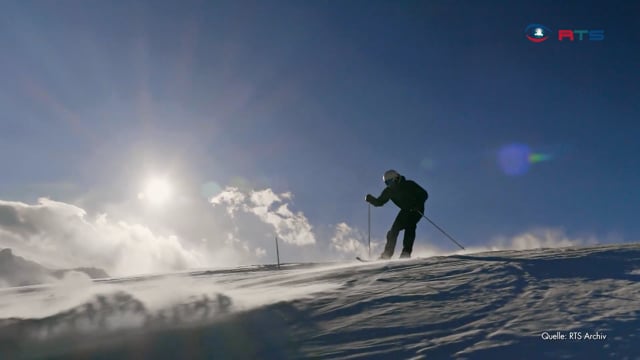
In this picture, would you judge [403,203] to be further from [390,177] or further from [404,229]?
[390,177]

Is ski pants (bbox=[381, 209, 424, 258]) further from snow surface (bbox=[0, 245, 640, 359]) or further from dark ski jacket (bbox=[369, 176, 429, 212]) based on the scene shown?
snow surface (bbox=[0, 245, 640, 359])

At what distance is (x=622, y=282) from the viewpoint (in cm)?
497

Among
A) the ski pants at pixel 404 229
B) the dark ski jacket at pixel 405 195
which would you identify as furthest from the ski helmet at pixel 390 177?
the ski pants at pixel 404 229

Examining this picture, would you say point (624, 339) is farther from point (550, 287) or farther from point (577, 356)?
point (550, 287)

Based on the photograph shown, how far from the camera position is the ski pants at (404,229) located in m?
12.3

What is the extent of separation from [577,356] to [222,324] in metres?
2.97

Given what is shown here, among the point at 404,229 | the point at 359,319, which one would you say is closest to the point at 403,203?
the point at 404,229

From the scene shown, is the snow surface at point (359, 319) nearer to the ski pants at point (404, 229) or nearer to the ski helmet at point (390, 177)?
the ski pants at point (404, 229)

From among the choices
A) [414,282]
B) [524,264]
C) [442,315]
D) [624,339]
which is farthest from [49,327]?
[524,264]

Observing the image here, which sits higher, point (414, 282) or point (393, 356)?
point (414, 282)

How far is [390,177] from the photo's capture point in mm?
13000

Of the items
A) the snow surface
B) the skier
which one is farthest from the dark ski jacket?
the snow surface

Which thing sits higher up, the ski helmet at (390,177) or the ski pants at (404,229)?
the ski helmet at (390,177)

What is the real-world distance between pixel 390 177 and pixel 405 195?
0.72 m
